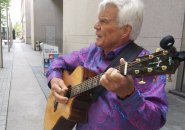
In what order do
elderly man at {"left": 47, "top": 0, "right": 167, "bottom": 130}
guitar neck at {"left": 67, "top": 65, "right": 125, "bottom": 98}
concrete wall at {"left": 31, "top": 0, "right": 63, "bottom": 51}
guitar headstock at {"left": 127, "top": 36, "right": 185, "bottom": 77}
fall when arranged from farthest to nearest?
concrete wall at {"left": 31, "top": 0, "right": 63, "bottom": 51}, guitar neck at {"left": 67, "top": 65, "right": 125, "bottom": 98}, elderly man at {"left": 47, "top": 0, "right": 167, "bottom": 130}, guitar headstock at {"left": 127, "top": 36, "right": 185, "bottom": 77}

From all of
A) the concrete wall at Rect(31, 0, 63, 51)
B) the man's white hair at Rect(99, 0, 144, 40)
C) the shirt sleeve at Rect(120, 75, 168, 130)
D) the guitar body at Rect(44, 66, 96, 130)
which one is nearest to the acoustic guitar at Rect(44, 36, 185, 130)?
the guitar body at Rect(44, 66, 96, 130)

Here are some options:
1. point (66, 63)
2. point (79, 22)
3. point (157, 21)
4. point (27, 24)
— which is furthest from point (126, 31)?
point (27, 24)

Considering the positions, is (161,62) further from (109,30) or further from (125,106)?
(109,30)

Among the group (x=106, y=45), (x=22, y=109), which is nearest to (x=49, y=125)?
(x=106, y=45)

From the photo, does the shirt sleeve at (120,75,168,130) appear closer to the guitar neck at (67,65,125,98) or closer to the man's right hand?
the guitar neck at (67,65,125,98)

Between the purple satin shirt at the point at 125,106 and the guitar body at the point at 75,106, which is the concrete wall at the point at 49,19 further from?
the purple satin shirt at the point at 125,106

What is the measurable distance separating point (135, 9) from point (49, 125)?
126 centimetres

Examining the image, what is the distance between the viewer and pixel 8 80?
338 inches

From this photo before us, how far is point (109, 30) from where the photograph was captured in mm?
1745

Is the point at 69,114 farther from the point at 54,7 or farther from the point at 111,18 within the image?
the point at 54,7

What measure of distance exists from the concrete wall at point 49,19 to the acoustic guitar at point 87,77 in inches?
713

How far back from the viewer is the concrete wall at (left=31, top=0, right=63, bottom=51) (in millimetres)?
20281

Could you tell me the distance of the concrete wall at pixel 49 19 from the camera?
66.5 ft

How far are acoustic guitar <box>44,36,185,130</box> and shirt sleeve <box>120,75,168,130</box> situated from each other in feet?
0.40
